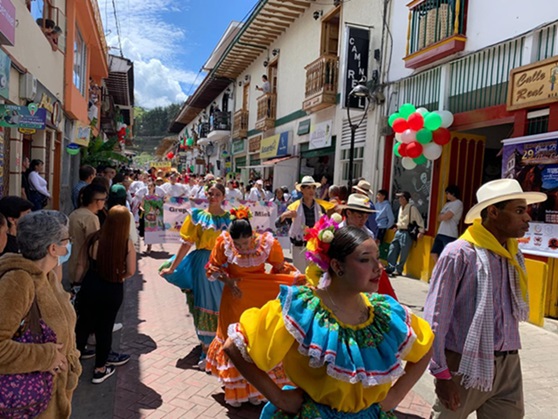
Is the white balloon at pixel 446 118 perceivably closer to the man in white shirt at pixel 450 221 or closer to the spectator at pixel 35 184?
the man in white shirt at pixel 450 221

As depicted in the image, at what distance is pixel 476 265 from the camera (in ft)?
7.75

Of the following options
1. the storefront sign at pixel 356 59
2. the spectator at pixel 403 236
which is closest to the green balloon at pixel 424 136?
the spectator at pixel 403 236

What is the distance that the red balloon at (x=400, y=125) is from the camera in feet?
26.8

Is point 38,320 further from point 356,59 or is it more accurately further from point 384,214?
point 356,59

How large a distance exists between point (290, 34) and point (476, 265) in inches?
626

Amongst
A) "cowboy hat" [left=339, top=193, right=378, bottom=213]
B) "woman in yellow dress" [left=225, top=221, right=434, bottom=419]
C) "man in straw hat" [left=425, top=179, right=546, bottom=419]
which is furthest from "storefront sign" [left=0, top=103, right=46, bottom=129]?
"man in straw hat" [left=425, top=179, right=546, bottom=419]

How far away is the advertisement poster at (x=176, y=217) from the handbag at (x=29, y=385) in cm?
459

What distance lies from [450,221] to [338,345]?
21.5 ft

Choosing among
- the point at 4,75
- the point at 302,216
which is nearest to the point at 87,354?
the point at 302,216

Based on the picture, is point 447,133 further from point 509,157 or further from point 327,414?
point 327,414

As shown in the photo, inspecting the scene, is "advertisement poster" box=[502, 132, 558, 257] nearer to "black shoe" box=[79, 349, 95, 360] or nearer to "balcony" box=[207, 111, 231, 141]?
"black shoe" box=[79, 349, 95, 360]

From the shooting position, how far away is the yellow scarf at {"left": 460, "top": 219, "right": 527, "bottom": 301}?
7.78 feet

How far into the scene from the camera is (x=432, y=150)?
7.96 m

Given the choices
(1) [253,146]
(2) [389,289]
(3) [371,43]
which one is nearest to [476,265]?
(2) [389,289]
